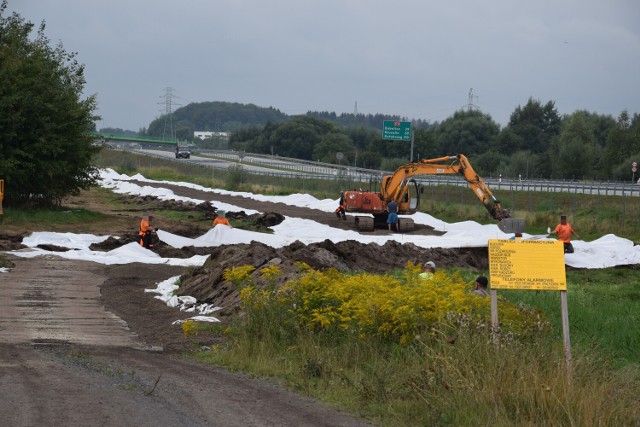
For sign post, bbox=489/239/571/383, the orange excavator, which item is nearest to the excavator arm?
the orange excavator

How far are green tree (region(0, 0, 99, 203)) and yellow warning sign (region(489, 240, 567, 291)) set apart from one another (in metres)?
31.7

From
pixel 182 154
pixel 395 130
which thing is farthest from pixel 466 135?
pixel 395 130

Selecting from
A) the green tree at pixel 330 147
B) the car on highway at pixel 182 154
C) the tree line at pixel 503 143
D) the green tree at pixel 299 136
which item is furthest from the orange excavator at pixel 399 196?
the green tree at pixel 299 136

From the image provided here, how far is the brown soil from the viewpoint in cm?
944

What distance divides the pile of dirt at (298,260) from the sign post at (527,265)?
17.1 ft

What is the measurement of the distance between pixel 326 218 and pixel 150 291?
2567cm

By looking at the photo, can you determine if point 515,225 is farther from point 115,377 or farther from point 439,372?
point 115,377

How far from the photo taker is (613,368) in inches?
428

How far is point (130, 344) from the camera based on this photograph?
14.4 m

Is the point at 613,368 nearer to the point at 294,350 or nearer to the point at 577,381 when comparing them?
the point at 577,381

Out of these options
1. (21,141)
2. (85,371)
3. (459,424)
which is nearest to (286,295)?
(85,371)

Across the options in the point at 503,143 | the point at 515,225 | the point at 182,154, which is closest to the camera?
the point at 515,225

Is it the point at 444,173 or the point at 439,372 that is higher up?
the point at 444,173

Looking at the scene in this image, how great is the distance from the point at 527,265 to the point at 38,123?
33936 mm
